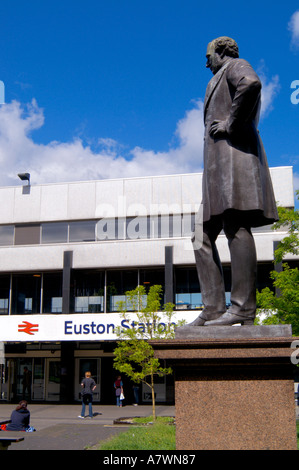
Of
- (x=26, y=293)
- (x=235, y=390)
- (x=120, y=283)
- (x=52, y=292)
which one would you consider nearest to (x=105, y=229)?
(x=120, y=283)

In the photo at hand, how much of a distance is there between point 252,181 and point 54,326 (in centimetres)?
2367

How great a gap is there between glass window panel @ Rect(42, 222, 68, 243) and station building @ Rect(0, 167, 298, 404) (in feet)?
0.19

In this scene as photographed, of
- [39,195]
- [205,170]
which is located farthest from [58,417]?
[205,170]

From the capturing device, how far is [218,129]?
483cm

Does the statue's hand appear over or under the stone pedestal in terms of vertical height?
over

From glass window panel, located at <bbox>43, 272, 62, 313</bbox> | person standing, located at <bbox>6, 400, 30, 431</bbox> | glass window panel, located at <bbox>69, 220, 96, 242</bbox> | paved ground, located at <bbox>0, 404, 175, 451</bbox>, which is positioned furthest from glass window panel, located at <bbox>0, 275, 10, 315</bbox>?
person standing, located at <bbox>6, 400, 30, 431</bbox>

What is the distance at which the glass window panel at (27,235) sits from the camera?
30.6m

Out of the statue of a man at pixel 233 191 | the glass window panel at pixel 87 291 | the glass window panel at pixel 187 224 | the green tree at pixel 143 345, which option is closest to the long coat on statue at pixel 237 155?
the statue of a man at pixel 233 191

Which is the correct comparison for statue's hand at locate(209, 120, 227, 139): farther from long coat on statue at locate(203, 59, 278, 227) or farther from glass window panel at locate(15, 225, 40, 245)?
Result: glass window panel at locate(15, 225, 40, 245)

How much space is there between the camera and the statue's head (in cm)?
516

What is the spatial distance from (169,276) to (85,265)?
4619mm

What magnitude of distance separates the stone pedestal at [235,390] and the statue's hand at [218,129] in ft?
5.75

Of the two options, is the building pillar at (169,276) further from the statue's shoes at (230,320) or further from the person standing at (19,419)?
the statue's shoes at (230,320)
